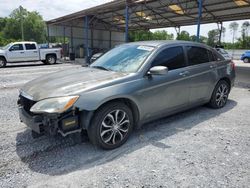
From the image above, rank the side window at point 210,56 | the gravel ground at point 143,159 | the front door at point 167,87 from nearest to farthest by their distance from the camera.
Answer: the gravel ground at point 143,159 < the front door at point 167,87 < the side window at point 210,56

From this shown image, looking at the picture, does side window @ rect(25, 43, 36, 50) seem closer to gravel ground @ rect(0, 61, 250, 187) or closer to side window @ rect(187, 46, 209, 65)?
gravel ground @ rect(0, 61, 250, 187)

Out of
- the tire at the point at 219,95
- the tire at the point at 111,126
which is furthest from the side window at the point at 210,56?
the tire at the point at 111,126

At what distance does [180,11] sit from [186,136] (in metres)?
15.9

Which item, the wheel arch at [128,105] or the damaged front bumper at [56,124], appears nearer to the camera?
the damaged front bumper at [56,124]

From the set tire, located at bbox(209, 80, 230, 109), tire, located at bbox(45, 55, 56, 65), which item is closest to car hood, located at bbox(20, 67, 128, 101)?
tire, located at bbox(209, 80, 230, 109)

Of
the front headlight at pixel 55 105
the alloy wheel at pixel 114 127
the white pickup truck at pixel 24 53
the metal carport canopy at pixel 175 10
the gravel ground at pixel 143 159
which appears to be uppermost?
the metal carport canopy at pixel 175 10

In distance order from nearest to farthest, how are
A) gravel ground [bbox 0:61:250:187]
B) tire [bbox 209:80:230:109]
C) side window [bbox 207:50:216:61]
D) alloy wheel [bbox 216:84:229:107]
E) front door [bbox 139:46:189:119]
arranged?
gravel ground [bbox 0:61:250:187], front door [bbox 139:46:189:119], side window [bbox 207:50:216:61], tire [bbox 209:80:230:109], alloy wheel [bbox 216:84:229:107]

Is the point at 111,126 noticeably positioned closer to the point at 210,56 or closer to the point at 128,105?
the point at 128,105

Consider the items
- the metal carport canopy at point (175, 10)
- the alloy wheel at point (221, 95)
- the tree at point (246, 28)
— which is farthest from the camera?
the tree at point (246, 28)

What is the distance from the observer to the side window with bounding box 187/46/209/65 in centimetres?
447

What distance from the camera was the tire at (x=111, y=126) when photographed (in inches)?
121

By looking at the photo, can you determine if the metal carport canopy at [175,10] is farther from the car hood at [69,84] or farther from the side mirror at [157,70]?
the car hood at [69,84]

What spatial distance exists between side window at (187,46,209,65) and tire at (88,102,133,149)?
196 centimetres

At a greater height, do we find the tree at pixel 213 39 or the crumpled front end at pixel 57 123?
the tree at pixel 213 39
